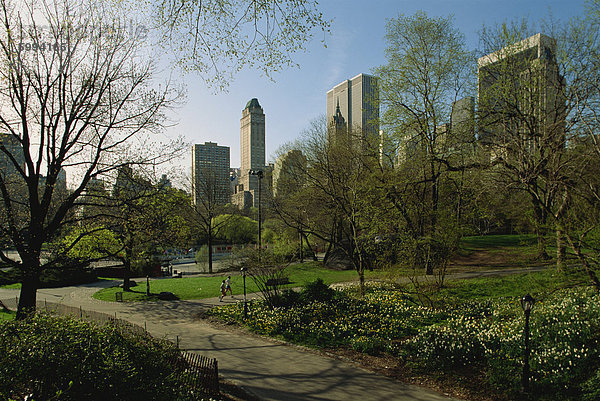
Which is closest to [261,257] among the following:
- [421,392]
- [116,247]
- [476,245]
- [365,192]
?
[365,192]

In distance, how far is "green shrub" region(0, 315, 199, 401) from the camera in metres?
4.09

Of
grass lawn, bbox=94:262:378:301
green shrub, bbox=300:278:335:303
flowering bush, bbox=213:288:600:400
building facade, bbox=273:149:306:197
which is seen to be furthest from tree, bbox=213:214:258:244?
flowering bush, bbox=213:288:600:400

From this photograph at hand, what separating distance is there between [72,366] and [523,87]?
19.5 m

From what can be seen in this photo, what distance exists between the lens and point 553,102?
17516 millimetres

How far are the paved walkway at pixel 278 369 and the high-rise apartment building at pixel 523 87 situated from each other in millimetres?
11862

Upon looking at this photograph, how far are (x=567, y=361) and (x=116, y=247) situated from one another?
21.5 meters

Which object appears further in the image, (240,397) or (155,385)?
(240,397)

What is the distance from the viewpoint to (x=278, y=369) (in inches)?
357

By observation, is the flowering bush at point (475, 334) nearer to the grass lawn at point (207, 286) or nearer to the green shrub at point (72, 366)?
the grass lawn at point (207, 286)

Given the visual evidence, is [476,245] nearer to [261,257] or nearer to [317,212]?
[317,212]

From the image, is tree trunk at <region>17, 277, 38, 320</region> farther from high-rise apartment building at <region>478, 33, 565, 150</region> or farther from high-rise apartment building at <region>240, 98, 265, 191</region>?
high-rise apartment building at <region>240, 98, 265, 191</region>

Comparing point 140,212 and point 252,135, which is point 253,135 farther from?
point 140,212

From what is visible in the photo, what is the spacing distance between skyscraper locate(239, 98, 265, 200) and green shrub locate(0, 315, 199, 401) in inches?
2015

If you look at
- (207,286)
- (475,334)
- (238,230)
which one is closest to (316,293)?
(475,334)
